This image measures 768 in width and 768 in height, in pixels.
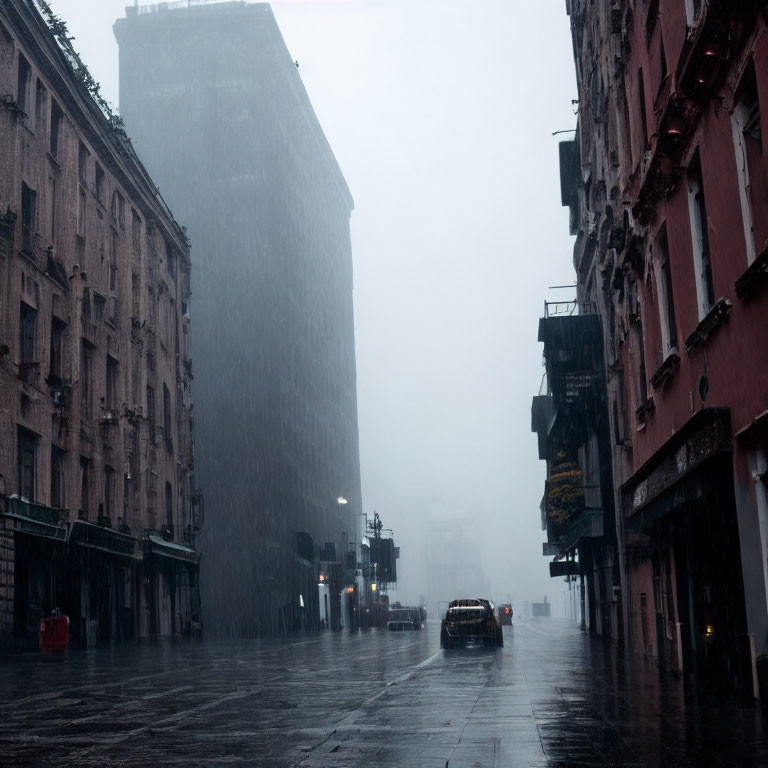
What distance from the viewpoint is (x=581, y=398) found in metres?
33.5

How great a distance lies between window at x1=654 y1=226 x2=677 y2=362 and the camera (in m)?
18.3

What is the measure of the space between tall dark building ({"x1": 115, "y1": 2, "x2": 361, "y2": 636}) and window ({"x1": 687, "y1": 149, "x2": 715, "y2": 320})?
2815 inches

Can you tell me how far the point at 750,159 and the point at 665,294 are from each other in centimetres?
586

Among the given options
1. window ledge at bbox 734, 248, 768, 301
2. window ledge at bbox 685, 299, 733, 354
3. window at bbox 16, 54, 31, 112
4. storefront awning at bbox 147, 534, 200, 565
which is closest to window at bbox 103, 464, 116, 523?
storefront awning at bbox 147, 534, 200, 565

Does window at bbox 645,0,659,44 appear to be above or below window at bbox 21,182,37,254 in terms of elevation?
below

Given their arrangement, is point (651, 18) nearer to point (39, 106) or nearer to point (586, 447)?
point (586, 447)

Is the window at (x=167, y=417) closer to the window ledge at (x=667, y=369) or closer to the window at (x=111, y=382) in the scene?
the window at (x=111, y=382)

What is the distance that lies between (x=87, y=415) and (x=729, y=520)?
31157mm

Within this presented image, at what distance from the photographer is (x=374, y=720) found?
12070 mm

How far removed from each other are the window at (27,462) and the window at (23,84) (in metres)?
10.8

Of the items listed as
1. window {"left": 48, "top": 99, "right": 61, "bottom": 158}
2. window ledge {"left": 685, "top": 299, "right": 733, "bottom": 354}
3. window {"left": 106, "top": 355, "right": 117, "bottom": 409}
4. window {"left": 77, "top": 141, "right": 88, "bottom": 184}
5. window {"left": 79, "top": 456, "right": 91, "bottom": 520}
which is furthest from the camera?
window {"left": 106, "top": 355, "right": 117, "bottom": 409}

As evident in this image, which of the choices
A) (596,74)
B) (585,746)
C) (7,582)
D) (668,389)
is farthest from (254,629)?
(585,746)

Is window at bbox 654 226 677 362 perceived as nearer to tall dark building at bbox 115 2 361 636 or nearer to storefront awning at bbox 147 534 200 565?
storefront awning at bbox 147 534 200 565

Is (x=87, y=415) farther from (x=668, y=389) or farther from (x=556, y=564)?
(x=668, y=389)
